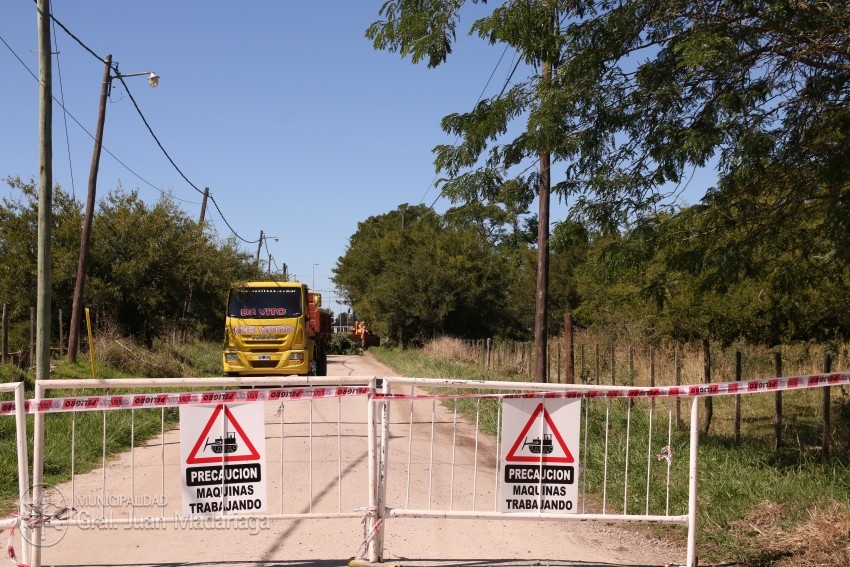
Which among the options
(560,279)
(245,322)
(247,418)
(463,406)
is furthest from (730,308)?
(560,279)

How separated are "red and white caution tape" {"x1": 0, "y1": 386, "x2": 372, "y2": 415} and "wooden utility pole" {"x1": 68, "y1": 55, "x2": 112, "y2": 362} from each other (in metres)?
14.7

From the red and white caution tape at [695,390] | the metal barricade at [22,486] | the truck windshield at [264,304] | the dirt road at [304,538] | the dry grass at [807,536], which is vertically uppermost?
the truck windshield at [264,304]

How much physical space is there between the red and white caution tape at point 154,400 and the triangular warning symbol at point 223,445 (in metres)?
0.12

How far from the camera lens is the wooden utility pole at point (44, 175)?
11234 mm

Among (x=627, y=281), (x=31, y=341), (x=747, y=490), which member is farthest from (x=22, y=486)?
(x=627, y=281)

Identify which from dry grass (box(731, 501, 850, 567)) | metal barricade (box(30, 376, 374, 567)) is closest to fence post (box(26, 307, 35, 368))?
metal barricade (box(30, 376, 374, 567))

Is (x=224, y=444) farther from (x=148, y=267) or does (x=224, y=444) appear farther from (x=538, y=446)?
(x=148, y=267)

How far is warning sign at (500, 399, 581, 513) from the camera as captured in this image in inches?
237

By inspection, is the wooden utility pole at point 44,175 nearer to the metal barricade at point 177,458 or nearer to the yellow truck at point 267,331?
the metal barricade at point 177,458

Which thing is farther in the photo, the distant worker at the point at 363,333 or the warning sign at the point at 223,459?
the distant worker at the point at 363,333

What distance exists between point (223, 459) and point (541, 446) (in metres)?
2.37

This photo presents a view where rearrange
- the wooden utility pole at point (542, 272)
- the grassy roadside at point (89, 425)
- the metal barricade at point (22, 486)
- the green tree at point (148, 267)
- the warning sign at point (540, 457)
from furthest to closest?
the green tree at point (148, 267) → the wooden utility pole at point (542, 272) → the grassy roadside at point (89, 425) → the warning sign at point (540, 457) → the metal barricade at point (22, 486)

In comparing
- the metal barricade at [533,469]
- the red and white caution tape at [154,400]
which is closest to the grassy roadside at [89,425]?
the red and white caution tape at [154,400]

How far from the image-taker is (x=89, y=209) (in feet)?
65.1
